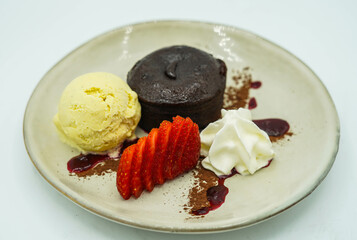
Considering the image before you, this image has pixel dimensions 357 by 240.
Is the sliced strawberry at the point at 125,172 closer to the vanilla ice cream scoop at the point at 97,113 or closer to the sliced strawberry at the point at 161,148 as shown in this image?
the sliced strawberry at the point at 161,148

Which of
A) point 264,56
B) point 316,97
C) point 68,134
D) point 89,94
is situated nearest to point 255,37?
point 264,56

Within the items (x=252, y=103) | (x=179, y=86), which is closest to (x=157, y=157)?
(x=179, y=86)

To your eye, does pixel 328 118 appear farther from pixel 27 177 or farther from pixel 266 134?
pixel 27 177

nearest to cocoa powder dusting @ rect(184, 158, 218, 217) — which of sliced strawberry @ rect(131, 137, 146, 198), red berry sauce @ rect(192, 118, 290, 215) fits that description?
red berry sauce @ rect(192, 118, 290, 215)

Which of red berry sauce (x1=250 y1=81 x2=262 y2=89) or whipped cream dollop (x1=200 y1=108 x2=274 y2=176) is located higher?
red berry sauce (x1=250 y1=81 x2=262 y2=89)

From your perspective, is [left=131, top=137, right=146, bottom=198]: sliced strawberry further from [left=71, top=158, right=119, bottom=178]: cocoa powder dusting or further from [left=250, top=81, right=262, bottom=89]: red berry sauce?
[left=250, top=81, right=262, bottom=89]: red berry sauce

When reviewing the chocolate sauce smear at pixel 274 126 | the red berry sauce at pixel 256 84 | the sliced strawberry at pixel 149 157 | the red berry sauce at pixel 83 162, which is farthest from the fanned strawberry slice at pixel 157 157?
the red berry sauce at pixel 256 84
